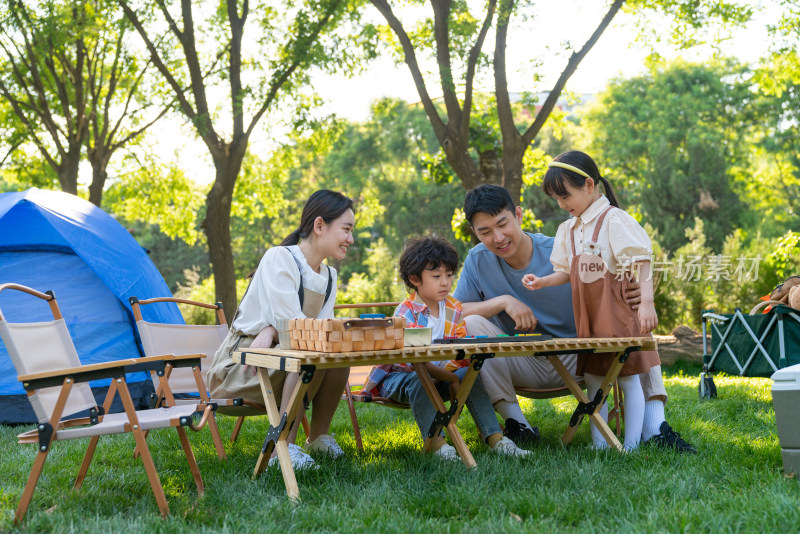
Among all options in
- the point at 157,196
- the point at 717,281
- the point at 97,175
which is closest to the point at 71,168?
the point at 97,175

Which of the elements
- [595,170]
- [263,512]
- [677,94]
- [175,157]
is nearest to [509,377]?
[595,170]

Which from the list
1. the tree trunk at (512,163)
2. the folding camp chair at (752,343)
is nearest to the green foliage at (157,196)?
the tree trunk at (512,163)

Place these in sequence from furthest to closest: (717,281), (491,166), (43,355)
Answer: (717,281), (491,166), (43,355)

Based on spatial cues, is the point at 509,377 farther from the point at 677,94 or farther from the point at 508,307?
the point at 677,94

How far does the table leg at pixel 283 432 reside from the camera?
9.32 feet

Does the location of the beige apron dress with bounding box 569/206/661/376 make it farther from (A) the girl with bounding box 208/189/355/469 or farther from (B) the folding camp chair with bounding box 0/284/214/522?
(B) the folding camp chair with bounding box 0/284/214/522

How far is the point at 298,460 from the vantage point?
3279 millimetres

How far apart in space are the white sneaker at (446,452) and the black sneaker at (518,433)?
502 millimetres

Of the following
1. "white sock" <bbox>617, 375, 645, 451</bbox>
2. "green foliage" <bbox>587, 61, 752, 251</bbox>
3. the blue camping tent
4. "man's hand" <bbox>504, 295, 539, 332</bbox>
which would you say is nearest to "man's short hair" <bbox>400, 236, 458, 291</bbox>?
"man's hand" <bbox>504, 295, 539, 332</bbox>

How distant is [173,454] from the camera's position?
3.97m

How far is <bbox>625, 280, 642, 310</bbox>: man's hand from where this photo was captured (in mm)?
3523

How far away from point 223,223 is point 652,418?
7.22 meters

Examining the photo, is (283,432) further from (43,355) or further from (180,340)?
(180,340)

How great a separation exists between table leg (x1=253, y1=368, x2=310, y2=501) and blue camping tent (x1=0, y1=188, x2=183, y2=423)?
3028mm
